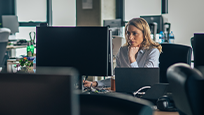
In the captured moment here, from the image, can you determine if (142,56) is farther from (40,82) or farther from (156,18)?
(156,18)

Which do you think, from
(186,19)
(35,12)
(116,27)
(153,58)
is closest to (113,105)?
(153,58)

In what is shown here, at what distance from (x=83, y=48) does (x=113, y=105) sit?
1158 millimetres

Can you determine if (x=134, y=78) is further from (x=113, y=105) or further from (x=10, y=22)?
(x=10, y=22)

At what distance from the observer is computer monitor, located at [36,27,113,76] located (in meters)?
1.73

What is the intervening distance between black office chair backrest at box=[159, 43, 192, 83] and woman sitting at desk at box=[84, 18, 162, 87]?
0.08m

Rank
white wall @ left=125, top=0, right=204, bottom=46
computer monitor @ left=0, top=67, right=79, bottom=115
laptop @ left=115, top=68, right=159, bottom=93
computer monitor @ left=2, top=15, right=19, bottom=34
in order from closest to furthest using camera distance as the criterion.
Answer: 1. computer monitor @ left=0, top=67, right=79, bottom=115
2. laptop @ left=115, top=68, right=159, bottom=93
3. white wall @ left=125, top=0, right=204, bottom=46
4. computer monitor @ left=2, top=15, right=19, bottom=34

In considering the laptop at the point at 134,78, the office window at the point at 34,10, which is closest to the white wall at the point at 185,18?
the office window at the point at 34,10

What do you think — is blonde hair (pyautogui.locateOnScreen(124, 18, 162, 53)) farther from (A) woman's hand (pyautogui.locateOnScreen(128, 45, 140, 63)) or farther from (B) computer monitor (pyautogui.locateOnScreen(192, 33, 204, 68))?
(B) computer monitor (pyautogui.locateOnScreen(192, 33, 204, 68))

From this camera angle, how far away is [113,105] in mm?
600

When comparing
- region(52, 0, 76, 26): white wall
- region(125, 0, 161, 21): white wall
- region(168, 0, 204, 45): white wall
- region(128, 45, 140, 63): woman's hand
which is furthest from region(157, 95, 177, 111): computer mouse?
region(52, 0, 76, 26): white wall

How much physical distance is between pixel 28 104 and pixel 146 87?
1.02m

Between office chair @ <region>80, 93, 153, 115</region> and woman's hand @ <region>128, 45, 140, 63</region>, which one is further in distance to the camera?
woman's hand @ <region>128, 45, 140, 63</region>

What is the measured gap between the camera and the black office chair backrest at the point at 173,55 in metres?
2.26

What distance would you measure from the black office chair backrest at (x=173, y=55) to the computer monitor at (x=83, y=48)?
82 cm
